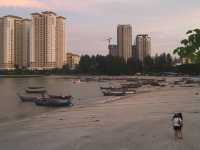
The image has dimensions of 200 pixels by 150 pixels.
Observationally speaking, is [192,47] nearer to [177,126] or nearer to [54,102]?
[177,126]

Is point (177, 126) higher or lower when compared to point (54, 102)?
higher

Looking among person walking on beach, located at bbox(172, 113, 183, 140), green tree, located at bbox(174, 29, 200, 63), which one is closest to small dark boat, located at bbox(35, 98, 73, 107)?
green tree, located at bbox(174, 29, 200, 63)

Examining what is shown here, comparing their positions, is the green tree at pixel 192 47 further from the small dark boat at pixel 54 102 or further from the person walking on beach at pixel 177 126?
the small dark boat at pixel 54 102

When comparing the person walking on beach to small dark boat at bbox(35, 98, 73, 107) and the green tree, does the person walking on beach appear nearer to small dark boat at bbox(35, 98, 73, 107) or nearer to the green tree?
the green tree

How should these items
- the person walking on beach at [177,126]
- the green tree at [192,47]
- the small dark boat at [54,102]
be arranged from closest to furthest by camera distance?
the person walking on beach at [177,126] → the green tree at [192,47] → the small dark boat at [54,102]

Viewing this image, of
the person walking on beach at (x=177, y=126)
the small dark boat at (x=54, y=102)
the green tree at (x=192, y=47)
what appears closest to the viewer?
the person walking on beach at (x=177, y=126)

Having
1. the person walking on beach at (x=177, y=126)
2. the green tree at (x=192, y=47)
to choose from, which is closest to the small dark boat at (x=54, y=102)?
the green tree at (x=192, y=47)

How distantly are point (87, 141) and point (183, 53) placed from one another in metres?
11.9

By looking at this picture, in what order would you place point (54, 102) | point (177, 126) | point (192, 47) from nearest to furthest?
point (177, 126) < point (192, 47) < point (54, 102)

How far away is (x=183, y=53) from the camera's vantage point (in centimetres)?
2872

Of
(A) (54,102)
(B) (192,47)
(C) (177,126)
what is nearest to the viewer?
(C) (177,126)

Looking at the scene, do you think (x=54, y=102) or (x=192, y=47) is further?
(x=54, y=102)

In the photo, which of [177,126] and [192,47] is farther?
[192,47]

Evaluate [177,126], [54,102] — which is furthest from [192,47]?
[54,102]
